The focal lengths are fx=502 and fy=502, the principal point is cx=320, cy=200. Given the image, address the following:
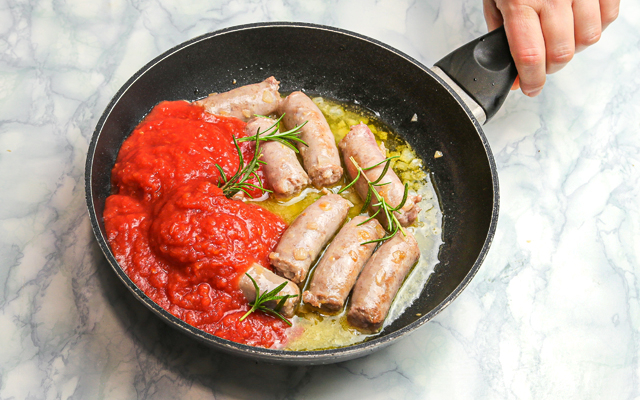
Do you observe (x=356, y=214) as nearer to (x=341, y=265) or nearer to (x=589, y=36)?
(x=341, y=265)

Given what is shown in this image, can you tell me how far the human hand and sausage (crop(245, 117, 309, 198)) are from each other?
56.0 inches

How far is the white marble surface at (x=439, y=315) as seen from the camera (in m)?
2.64

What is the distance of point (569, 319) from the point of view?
2979 millimetres

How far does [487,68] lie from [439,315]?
147 cm

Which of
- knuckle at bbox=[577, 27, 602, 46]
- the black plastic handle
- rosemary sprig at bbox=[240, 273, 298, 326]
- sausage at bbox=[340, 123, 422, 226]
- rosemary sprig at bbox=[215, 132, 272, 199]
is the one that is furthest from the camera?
knuckle at bbox=[577, 27, 602, 46]

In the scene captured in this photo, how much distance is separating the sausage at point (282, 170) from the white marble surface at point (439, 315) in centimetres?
97

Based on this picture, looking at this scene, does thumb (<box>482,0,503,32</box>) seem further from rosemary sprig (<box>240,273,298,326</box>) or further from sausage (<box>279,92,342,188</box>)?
rosemary sprig (<box>240,273,298,326</box>)

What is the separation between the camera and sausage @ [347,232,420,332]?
8.11ft

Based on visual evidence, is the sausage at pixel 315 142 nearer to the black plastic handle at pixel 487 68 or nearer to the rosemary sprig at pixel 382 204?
the rosemary sprig at pixel 382 204

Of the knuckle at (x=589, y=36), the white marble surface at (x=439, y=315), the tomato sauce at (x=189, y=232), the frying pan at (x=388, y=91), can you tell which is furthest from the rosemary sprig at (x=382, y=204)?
the knuckle at (x=589, y=36)

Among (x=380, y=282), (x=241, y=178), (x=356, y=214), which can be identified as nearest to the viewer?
(x=380, y=282)

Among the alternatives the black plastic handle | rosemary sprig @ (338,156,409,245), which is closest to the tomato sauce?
rosemary sprig @ (338,156,409,245)

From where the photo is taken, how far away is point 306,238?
2604mm

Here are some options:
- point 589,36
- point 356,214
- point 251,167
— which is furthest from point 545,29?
point 251,167
